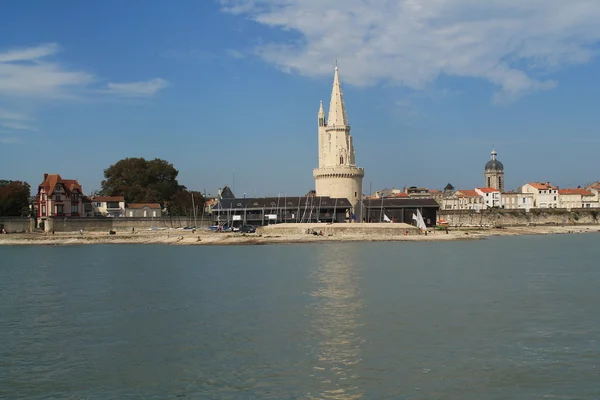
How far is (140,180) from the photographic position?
96375mm

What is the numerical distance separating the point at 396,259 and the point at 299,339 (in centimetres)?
2428

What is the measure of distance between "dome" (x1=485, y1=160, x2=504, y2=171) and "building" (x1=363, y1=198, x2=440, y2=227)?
5581cm

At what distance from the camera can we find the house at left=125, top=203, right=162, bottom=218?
86.2 metres

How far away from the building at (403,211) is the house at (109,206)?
100ft

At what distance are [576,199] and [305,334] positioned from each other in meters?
115

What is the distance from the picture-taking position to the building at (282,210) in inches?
3157

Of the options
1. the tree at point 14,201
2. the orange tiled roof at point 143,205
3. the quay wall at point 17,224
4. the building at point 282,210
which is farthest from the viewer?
the orange tiled roof at point 143,205

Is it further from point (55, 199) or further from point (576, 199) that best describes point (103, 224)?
point (576, 199)

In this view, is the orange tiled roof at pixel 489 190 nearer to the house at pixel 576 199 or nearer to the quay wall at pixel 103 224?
A: the house at pixel 576 199

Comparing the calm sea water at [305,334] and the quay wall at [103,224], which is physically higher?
the quay wall at [103,224]

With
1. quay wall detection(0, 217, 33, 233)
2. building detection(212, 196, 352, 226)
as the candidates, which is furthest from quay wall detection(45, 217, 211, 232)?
building detection(212, 196, 352, 226)

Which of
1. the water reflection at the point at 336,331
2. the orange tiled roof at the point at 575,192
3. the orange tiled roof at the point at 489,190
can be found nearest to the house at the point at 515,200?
the orange tiled roof at the point at 489,190

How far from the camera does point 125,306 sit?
79.6 ft

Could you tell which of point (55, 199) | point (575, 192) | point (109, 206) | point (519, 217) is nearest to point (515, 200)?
point (575, 192)
